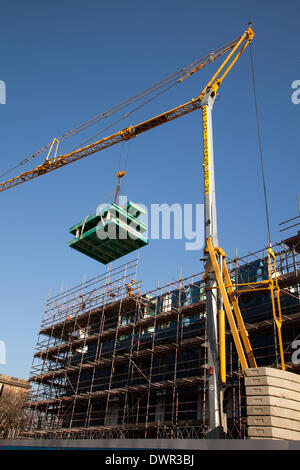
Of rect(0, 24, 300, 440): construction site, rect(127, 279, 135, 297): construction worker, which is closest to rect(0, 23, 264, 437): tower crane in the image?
rect(0, 24, 300, 440): construction site

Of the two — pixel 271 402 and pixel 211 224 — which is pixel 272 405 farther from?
pixel 211 224

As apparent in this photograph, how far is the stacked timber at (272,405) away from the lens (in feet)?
38.8

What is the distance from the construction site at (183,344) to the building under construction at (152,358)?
89mm

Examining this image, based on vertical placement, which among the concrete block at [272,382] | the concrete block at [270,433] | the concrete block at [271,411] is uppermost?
the concrete block at [272,382]

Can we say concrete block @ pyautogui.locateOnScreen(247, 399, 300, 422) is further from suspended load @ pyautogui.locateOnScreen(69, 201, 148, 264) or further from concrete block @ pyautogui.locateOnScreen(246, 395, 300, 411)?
suspended load @ pyautogui.locateOnScreen(69, 201, 148, 264)

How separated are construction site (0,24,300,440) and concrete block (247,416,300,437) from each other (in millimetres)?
30

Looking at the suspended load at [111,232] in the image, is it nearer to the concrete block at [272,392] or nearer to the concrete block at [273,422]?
the concrete block at [272,392]

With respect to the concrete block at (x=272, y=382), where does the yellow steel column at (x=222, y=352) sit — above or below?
above

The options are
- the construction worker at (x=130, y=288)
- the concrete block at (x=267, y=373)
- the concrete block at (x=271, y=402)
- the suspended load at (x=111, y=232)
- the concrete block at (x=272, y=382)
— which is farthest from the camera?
the construction worker at (x=130, y=288)

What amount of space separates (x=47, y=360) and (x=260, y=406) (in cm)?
3240

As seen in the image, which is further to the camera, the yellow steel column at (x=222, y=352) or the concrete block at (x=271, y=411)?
the yellow steel column at (x=222, y=352)

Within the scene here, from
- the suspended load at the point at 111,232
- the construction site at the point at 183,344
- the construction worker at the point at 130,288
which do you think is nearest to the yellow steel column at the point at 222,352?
the construction site at the point at 183,344
